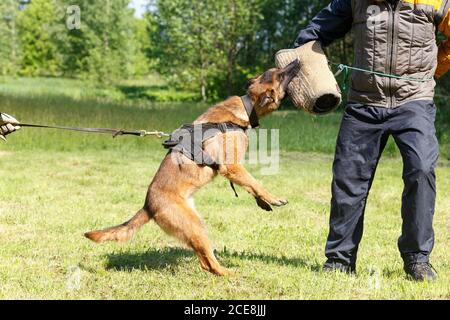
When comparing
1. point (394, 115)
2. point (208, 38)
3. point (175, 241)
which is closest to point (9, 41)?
point (208, 38)

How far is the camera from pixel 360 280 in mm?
4883

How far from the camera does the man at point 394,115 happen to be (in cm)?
471

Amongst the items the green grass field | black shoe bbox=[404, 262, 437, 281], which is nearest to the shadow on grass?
the green grass field

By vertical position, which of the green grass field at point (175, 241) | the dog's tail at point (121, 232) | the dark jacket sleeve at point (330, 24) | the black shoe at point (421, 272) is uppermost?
the dark jacket sleeve at point (330, 24)

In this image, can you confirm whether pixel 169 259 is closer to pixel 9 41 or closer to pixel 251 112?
pixel 251 112

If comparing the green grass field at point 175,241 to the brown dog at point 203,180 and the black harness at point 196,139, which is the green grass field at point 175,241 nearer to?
the brown dog at point 203,180

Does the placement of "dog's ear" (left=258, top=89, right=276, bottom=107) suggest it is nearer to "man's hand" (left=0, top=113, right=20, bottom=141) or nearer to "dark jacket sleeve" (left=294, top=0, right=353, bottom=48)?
"dark jacket sleeve" (left=294, top=0, right=353, bottom=48)

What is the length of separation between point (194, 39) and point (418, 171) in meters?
30.4

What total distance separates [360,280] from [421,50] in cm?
189

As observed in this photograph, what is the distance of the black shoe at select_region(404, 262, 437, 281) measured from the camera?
4.83m

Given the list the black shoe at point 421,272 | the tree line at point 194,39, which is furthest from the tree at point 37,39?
the black shoe at point 421,272

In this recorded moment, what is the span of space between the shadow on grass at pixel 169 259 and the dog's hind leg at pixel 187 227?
0.64 metres

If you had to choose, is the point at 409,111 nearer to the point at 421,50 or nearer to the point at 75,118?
the point at 421,50
